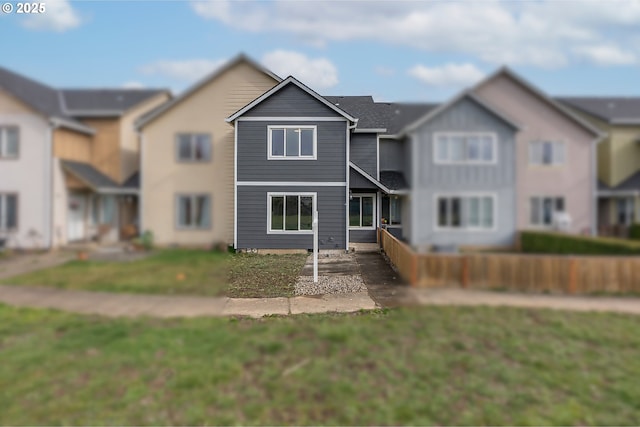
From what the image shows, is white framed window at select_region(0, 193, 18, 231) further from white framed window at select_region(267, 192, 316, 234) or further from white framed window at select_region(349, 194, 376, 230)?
white framed window at select_region(349, 194, 376, 230)

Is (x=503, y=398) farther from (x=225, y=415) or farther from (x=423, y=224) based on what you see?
(x=423, y=224)

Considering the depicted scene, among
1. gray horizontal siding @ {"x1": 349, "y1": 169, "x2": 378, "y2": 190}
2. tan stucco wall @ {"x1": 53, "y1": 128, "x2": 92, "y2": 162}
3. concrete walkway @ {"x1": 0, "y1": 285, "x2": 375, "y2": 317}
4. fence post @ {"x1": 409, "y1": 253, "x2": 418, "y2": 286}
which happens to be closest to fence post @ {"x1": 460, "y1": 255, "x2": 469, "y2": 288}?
fence post @ {"x1": 409, "y1": 253, "x2": 418, "y2": 286}

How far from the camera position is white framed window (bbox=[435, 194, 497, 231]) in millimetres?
1287

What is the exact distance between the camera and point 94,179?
1.46m

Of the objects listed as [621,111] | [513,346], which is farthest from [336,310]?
[513,346]

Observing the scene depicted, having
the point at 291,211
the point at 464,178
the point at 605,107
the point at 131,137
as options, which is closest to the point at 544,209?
the point at 464,178

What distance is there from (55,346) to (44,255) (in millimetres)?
1945

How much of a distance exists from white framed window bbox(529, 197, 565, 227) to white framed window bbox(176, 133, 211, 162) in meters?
1.02

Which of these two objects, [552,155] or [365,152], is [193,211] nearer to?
[365,152]

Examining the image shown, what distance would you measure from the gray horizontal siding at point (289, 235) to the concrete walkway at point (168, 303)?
1.10 ft

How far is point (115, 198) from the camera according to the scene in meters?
1.43

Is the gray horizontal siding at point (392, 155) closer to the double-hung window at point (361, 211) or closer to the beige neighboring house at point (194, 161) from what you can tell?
the double-hung window at point (361, 211)

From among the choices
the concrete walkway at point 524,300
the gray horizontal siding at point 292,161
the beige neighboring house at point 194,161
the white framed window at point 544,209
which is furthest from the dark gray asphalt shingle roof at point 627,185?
the beige neighboring house at point 194,161

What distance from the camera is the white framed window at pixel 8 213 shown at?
4.69ft
